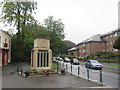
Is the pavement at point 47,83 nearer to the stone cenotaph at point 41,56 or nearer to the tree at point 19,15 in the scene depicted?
the stone cenotaph at point 41,56

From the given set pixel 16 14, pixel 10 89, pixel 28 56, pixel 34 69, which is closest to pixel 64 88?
pixel 10 89

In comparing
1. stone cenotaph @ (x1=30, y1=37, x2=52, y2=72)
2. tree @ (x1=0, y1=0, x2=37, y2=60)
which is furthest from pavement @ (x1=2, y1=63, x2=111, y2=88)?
tree @ (x1=0, y1=0, x2=37, y2=60)

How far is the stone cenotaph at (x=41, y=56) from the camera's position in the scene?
16344 mm

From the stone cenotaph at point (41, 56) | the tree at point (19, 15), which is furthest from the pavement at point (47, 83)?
the tree at point (19, 15)

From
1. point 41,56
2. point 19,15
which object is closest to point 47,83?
point 41,56

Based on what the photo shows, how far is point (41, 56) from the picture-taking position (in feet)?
54.6

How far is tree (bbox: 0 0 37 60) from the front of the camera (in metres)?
32.0

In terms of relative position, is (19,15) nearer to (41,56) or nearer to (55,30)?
(55,30)

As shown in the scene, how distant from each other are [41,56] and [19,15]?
62.2 ft

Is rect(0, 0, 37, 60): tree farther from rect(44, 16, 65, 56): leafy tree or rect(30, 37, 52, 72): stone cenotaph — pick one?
rect(30, 37, 52, 72): stone cenotaph

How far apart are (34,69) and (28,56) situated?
78.2ft

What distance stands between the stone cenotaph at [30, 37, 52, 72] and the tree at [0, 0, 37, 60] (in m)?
17.2

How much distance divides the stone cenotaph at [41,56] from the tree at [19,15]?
1715 centimetres

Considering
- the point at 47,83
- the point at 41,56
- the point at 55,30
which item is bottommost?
the point at 47,83
